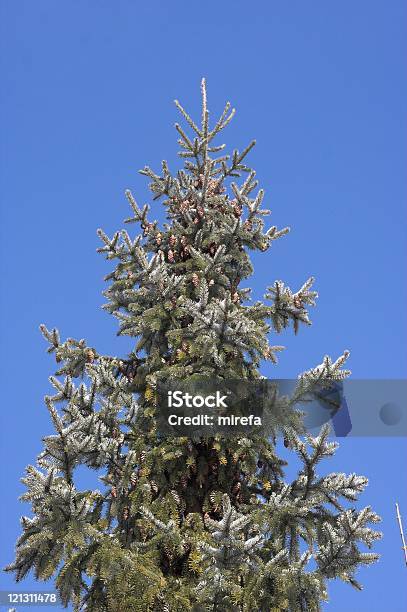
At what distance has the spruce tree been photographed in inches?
311

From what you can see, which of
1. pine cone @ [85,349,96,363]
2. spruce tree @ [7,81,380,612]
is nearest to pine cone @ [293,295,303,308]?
spruce tree @ [7,81,380,612]

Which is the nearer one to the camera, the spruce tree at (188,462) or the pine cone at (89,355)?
the spruce tree at (188,462)

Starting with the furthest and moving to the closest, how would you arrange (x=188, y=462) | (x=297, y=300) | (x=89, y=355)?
1. (x=297, y=300)
2. (x=89, y=355)
3. (x=188, y=462)

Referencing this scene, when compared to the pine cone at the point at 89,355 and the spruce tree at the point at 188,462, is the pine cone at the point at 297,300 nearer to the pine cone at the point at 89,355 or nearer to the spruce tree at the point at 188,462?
the spruce tree at the point at 188,462

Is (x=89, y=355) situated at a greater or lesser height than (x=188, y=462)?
greater

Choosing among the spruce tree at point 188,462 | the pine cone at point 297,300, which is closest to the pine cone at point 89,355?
the spruce tree at point 188,462

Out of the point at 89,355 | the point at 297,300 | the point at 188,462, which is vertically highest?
the point at 297,300

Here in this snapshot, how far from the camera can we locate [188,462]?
960 centimetres

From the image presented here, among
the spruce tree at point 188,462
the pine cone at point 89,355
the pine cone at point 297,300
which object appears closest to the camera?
the spruce tree at point 188,462

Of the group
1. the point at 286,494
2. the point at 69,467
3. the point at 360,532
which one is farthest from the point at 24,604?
the point at 360,532

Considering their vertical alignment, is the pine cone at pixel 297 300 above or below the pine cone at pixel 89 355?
above

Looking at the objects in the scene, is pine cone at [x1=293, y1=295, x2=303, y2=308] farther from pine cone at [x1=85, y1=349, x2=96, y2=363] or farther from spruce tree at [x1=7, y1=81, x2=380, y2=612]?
pine cone at [x1=85, y1=349, x2=96, y2=363]

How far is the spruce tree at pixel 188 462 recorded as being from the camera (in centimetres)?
789

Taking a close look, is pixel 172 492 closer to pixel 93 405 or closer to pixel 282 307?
pixel 93 405
